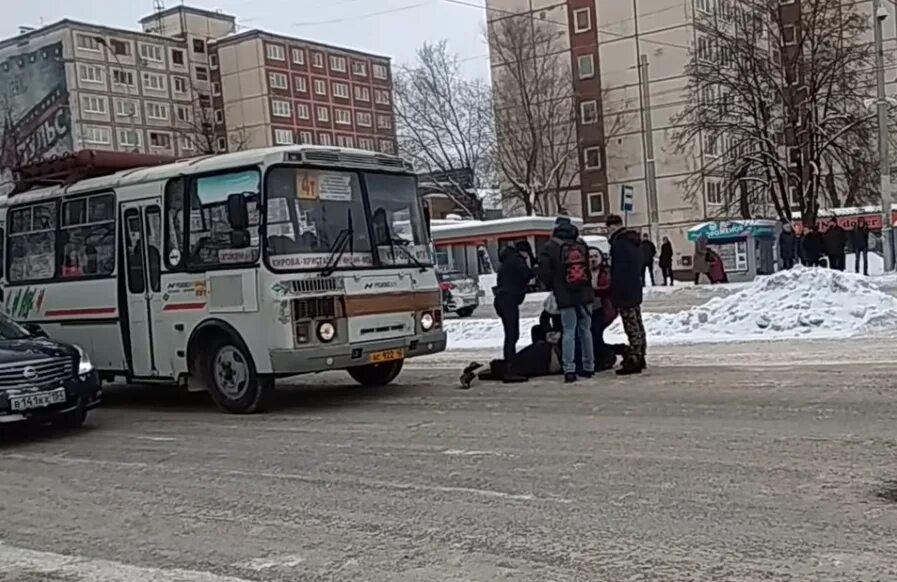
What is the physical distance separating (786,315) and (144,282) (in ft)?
32.8

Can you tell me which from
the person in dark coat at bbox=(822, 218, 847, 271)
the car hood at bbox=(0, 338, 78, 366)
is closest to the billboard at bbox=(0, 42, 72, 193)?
the person in dark coat at bbox=(822, 218, 847, 271)

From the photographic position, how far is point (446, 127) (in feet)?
208

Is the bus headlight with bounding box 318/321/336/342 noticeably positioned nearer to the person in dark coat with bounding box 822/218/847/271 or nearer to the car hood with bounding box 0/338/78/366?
the car hood with bounding box 0/338/78/366

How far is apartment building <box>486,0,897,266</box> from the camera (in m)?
62.5

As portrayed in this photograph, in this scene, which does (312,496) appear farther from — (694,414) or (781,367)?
(781,367)

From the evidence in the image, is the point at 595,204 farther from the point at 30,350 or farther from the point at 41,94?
the point at 30,350

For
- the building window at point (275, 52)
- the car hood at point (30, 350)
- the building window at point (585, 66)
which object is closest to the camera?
the car hood at point (30, 350)

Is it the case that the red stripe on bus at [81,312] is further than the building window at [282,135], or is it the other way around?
the building window at [282,135]

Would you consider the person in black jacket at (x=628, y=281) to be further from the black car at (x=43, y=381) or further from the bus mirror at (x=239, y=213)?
the black car at (x=43, y=381)

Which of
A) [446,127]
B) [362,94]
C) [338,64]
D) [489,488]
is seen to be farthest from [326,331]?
[362,94]

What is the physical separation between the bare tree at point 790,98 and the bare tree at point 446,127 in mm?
26327

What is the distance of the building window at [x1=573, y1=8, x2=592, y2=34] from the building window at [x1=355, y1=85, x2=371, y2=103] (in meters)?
42.9

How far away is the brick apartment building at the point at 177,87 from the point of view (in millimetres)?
90000

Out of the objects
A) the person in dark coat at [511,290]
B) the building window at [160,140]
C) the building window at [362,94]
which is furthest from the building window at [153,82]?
the person in dark coat at [511,290]
